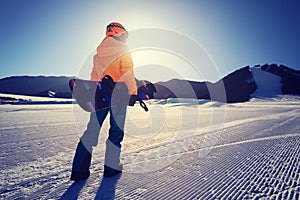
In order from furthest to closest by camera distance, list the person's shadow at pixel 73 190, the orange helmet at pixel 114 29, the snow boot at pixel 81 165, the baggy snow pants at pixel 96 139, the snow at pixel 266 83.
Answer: the snow at pixel 266 83 → the orange helmet at pixel 114 29 → the baggy snow pants at pixel 96 139 → the snow boot at pixel 81 165 → the person's shadow at pixel 73 190

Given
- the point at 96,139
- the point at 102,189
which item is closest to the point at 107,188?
the point at 102,189

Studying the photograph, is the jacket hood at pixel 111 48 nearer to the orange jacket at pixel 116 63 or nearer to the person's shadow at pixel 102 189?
the orange jacket at pixel 116 63

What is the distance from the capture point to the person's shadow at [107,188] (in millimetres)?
1679

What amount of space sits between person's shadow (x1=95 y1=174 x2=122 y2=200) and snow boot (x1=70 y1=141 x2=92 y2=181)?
20 cm

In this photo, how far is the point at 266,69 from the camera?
41.6m

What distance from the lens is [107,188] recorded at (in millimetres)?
1837

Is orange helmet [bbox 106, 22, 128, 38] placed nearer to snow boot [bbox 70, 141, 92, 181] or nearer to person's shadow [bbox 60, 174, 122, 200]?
snow boot [bbox 70, 141, 92, 181]

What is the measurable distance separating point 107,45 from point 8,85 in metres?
48.3

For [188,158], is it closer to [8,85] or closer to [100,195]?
[100,195]

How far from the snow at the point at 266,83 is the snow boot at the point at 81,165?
34.9 m

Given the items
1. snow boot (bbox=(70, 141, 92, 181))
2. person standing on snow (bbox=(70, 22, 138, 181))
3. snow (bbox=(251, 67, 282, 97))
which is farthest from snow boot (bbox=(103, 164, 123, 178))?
snow (bbox=(251, 67, 282, 97))

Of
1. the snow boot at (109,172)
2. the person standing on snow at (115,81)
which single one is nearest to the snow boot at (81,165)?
the person standing on snow at (115,81)

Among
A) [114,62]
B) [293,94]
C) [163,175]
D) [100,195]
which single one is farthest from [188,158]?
[293,94]

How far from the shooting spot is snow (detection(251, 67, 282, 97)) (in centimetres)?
3319
